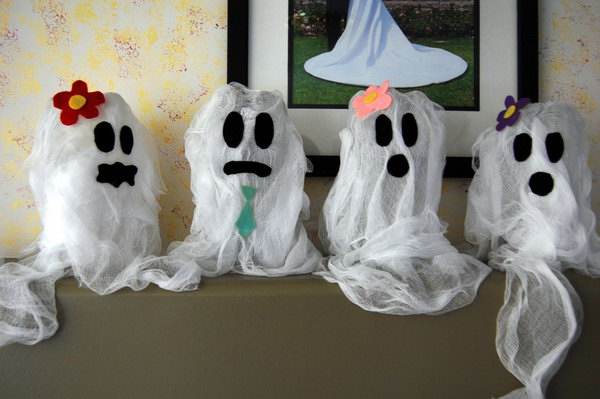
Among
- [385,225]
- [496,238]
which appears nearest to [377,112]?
[385,225]

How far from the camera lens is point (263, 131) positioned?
0.77m

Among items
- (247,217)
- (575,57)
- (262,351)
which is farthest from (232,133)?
(575,57)

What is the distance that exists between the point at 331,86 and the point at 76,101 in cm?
57

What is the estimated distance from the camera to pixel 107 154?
76cm

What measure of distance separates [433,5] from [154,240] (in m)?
0.88

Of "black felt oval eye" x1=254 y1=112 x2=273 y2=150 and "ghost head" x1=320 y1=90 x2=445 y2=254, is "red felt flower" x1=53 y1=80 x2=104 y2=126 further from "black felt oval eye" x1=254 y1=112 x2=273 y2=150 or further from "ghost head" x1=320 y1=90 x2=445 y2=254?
"ghost head" x1=320 y1=90 x2=445 y2=254

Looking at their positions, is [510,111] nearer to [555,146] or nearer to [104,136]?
[555,146]

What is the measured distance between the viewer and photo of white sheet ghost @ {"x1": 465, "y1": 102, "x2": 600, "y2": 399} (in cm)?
67

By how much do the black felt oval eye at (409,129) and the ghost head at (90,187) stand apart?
536 mm

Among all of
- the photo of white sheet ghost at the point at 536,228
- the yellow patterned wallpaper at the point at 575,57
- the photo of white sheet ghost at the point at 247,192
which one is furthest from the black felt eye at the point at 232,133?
the yellow patterned wallpaper at the point at 575,57

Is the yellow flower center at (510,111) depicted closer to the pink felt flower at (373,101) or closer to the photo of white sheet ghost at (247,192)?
the pink felt flower at (373,101)

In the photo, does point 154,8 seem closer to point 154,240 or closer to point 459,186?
point 154,240

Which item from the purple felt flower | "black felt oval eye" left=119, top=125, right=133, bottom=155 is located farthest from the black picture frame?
"black felt oval eye" left=119, top=125, right=133, bottom=155

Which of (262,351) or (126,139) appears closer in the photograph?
(262,351)
